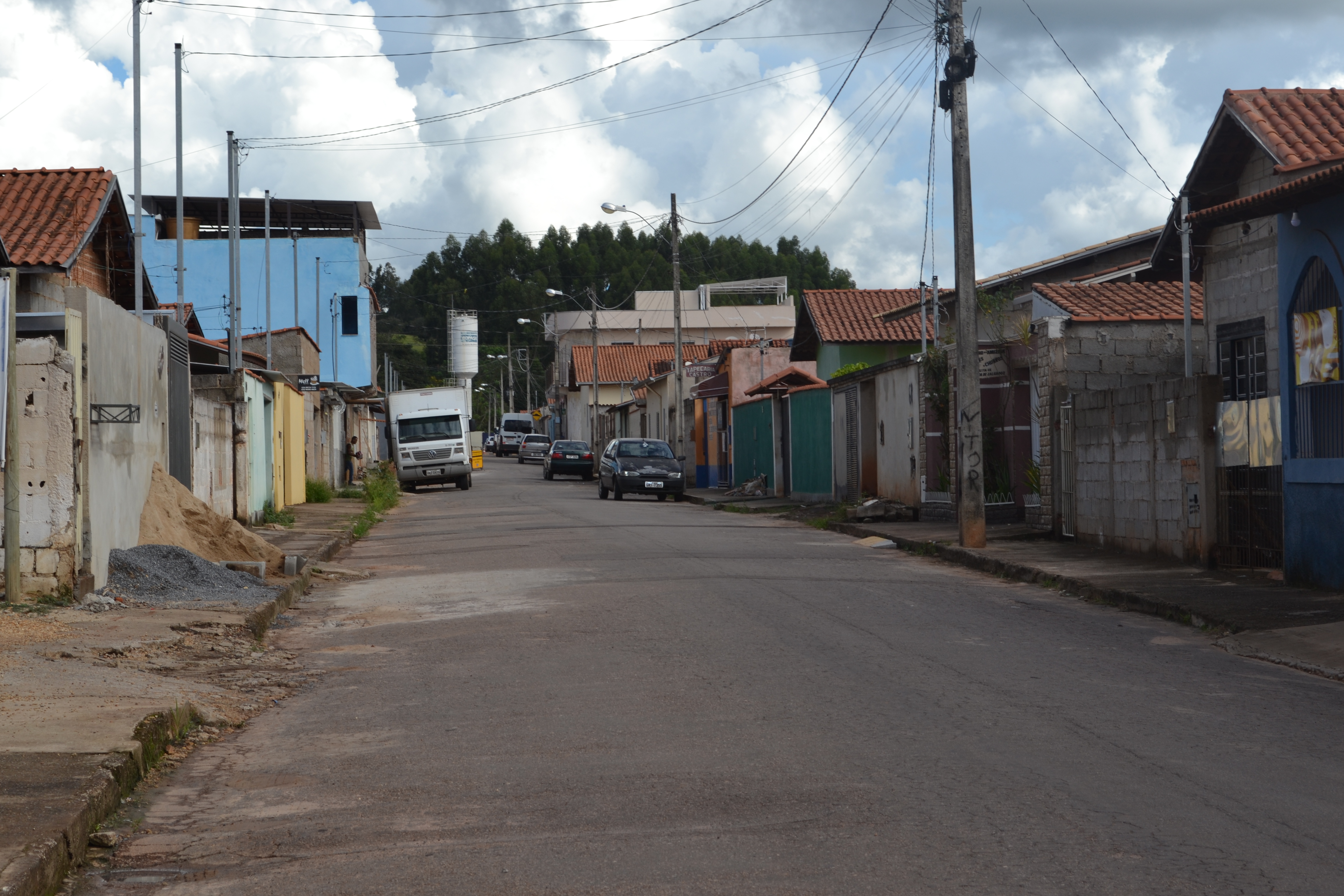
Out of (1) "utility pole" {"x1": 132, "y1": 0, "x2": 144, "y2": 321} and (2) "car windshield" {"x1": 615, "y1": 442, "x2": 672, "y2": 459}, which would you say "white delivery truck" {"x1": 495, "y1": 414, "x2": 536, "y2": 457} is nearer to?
(2) "car windshield" {"x1": 615, "y1": 442, "x2": 672, "y2": 459}

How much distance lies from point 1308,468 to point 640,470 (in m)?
24.7

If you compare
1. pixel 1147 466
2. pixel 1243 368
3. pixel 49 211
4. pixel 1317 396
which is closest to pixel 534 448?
pixel 49 211

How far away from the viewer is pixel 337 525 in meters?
24.5

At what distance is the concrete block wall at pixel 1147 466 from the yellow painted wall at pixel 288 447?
16053 mm

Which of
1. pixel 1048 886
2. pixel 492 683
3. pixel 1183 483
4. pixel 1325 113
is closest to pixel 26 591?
pixel 492 683

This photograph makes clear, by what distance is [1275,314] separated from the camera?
15719 millimetres

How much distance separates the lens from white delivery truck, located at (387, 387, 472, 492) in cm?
4403

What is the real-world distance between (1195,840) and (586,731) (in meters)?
3.07

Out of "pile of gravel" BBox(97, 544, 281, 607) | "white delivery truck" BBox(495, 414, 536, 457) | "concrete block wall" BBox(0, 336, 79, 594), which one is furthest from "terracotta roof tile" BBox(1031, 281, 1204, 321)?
"white delivery truck" BBox(495, 414, 536, 457)

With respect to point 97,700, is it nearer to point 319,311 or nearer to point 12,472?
point 12,472

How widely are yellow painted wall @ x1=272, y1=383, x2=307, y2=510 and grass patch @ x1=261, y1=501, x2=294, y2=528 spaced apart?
1047 mm

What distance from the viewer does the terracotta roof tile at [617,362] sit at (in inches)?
3169

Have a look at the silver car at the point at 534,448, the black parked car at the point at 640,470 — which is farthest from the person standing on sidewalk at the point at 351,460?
the silver car at the point at 534,448

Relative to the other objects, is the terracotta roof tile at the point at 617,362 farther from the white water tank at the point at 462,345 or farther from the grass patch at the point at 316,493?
the grass patch at the point at 316,493
